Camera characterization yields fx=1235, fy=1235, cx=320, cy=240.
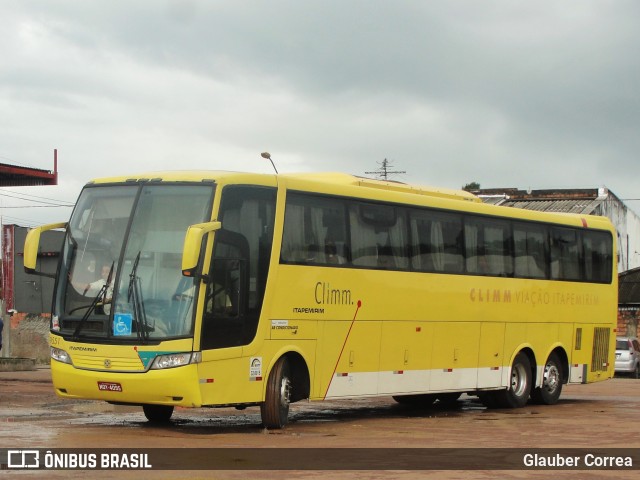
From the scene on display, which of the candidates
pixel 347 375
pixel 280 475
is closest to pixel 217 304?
pixel 347 375

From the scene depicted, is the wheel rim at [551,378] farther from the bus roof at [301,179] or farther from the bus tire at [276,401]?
the bus tire at [276,401]

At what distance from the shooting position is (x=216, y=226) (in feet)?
52.7

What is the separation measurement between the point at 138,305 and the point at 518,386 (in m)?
10.2

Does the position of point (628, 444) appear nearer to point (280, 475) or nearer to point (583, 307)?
point (280, 475)

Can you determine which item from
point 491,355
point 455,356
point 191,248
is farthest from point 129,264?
point 491,355

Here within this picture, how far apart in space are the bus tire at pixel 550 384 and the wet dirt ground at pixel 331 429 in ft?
1.28

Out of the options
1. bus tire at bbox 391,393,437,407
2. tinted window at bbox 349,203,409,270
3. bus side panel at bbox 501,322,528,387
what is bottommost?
bus tire at bbox 391,393,437,407

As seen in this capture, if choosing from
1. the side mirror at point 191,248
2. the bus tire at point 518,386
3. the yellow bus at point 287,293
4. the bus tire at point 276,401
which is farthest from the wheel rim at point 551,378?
the side mirror at point 191,248

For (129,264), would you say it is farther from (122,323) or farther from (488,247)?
(488,247)

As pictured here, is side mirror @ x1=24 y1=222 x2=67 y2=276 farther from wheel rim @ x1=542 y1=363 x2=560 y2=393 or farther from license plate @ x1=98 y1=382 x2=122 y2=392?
wheel rim @ x1=542 y1=363 x2=560 y2=393

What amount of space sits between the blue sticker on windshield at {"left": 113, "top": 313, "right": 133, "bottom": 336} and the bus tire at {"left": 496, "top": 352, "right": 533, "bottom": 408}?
974 cm

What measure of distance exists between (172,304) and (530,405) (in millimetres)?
11130

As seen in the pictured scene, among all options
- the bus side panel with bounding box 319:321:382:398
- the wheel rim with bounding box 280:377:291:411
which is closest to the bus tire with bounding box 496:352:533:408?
the bus side panel with bounding box 319:321:382:398

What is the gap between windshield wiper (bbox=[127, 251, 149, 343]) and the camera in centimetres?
1588
